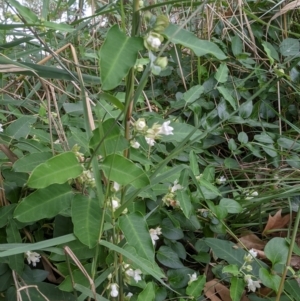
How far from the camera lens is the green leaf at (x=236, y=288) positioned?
850 millimetres

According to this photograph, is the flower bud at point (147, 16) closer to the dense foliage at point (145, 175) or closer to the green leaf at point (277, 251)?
the dense foliage at point (145, 175)

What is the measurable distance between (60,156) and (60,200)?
100 mm

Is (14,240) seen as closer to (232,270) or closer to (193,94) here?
(232,270)

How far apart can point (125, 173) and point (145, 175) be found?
3 centimetres

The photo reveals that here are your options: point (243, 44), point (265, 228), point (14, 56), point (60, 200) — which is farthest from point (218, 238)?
point (243, 44)

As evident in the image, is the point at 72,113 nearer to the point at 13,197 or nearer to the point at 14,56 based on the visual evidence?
the point at 14,56

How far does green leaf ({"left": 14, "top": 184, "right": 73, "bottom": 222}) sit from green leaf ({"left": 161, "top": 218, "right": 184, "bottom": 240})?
1.06ft

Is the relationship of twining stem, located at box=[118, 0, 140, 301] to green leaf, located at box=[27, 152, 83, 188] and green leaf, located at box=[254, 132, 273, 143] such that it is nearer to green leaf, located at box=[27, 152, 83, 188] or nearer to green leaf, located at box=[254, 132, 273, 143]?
green leaf, located at box=[27, 152, 83, 188]

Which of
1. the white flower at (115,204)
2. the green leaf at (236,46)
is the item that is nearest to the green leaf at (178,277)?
the white flower at (115,204)

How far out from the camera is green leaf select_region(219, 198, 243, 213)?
3.37ft

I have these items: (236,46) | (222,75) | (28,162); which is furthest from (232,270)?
(236,46)

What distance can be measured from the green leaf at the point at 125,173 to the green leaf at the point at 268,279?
380 millimetres

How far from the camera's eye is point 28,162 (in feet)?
2.58

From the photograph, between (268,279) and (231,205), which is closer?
(268,279)
